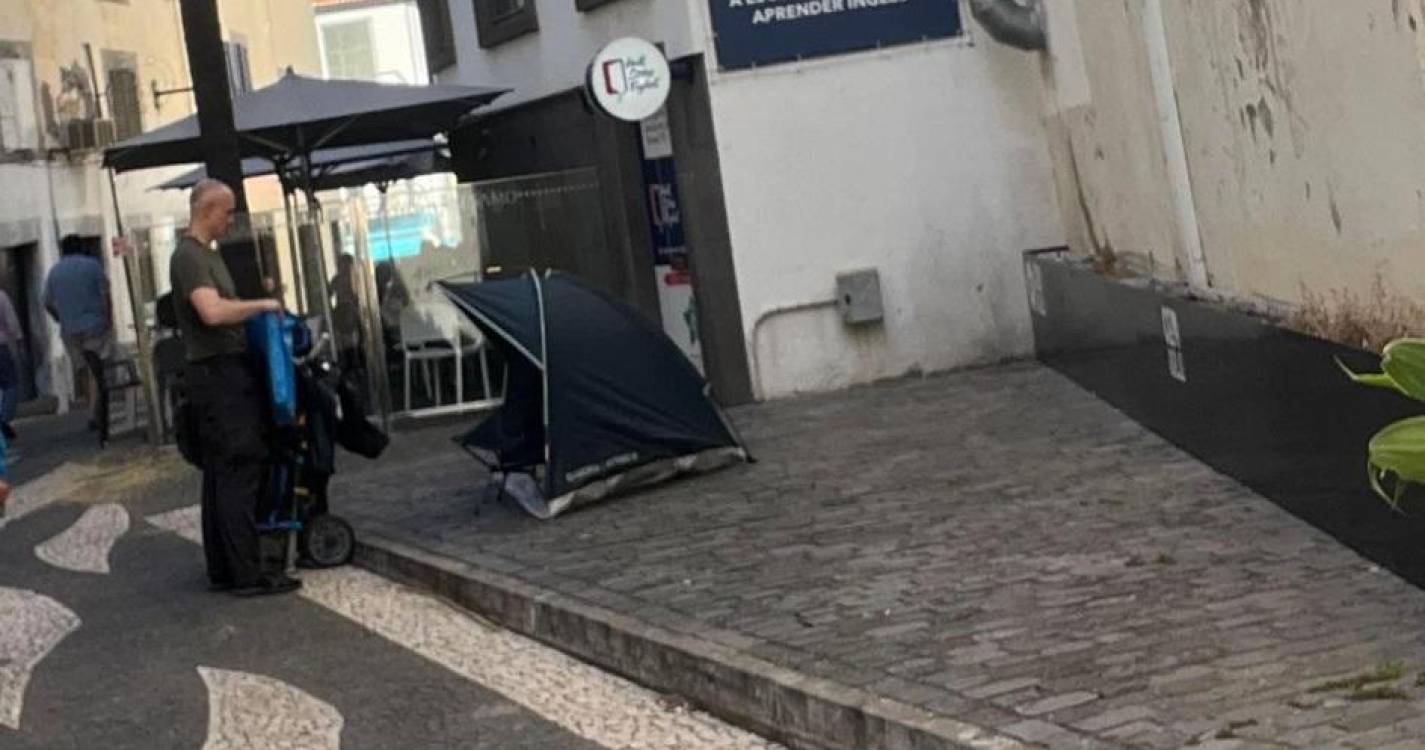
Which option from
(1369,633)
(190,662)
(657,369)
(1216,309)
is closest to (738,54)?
(657,369)

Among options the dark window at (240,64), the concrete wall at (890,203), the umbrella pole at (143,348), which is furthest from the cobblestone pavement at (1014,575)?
the dark window at (240,64)

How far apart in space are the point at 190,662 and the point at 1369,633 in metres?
4.87

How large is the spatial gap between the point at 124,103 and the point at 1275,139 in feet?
113

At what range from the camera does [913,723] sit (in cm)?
716

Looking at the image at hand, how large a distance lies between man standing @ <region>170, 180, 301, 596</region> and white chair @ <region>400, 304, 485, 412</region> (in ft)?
26.8

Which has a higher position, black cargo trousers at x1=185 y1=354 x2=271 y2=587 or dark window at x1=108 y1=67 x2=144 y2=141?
dark window at x1=108 y1=67 x2=144 y2=141

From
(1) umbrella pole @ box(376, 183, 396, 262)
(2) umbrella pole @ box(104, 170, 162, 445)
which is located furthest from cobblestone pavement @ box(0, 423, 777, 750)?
(2) umbrella pole @ box(104, 170, 162, 445)

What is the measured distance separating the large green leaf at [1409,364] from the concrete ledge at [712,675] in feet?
4.64

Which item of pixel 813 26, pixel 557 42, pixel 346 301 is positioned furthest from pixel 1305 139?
pixel 557 42

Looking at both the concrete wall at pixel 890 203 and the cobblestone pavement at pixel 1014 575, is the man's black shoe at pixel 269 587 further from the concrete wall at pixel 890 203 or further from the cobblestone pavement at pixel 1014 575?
the concrete wall at pixel 890 203

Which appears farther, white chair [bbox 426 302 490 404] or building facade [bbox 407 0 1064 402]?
white chair [bbox 426 302 490 404]

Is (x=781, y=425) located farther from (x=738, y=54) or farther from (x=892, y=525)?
(x=892, y=525)

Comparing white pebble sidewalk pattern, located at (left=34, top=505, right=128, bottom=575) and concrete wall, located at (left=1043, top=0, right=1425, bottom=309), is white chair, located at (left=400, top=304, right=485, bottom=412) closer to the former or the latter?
white pebble sidewalk pattern, located at (left=34, top=505, right=128, bottom=575)

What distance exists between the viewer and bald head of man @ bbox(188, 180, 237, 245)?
38.5 feet
